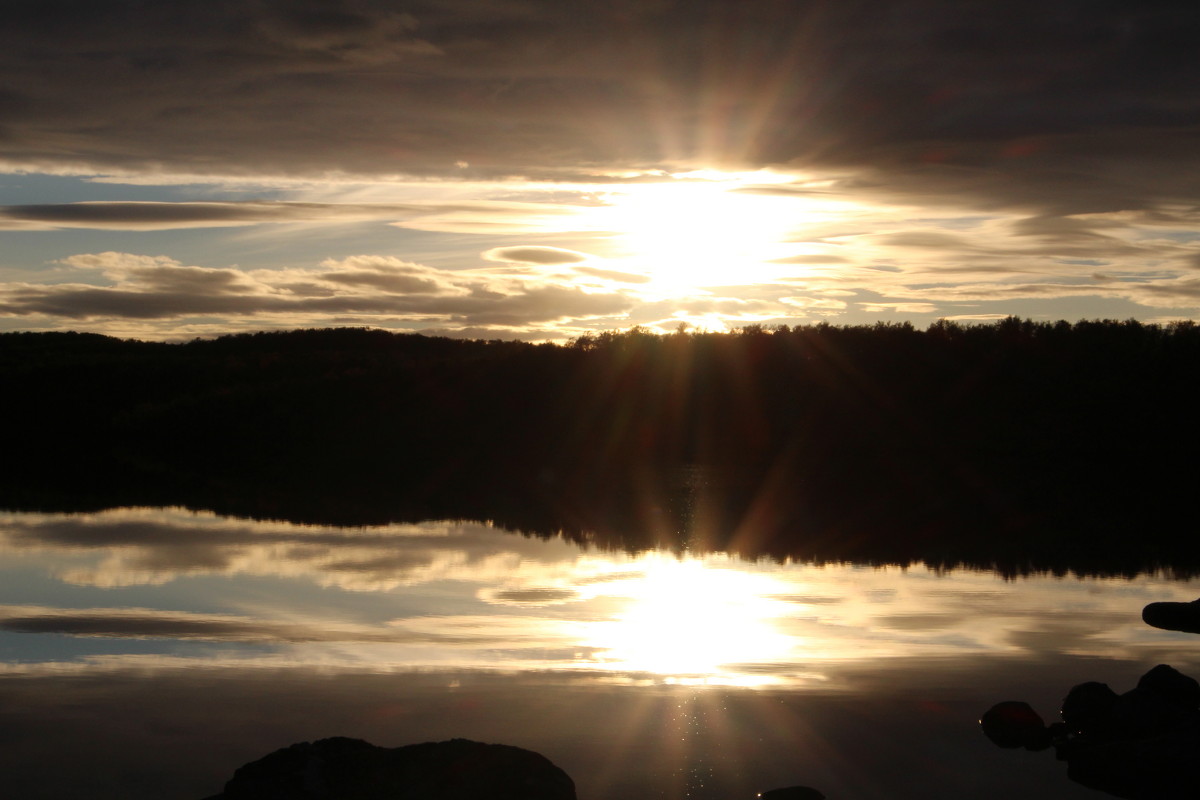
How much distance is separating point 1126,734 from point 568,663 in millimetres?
4416

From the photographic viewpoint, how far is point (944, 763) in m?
7.68

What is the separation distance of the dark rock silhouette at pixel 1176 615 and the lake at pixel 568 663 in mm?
231

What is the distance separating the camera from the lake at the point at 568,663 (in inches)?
292

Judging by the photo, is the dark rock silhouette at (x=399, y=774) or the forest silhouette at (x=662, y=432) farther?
the forest silhouette at (x=662, y=432)

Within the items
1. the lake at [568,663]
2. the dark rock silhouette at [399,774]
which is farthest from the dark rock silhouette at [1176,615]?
the dark rock silhouette at [399,774]

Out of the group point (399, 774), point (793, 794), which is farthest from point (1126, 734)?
point (399, 774)

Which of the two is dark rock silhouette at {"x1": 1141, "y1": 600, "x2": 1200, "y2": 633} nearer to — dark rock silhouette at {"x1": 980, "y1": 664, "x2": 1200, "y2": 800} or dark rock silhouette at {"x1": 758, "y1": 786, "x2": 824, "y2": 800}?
dark rock silhouette at {"x1": 980, "y1": 664, "x2": 1200, "y2": 800}

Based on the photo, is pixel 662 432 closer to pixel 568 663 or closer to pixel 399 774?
pixel 568 663

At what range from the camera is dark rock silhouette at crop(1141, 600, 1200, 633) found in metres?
10.7

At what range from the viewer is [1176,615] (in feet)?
35.2

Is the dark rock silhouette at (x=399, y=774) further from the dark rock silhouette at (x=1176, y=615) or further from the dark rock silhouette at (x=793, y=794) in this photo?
the dark rock silhouette at (x=1176, y=615)

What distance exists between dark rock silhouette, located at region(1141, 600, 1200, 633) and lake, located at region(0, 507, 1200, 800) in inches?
9.1

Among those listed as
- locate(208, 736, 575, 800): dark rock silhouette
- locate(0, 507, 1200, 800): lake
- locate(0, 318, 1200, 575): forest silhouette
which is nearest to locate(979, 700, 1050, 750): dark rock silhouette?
locate(0, 507, 1200, 800): lake

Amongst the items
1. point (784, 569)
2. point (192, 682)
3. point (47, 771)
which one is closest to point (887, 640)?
point (784, 569)
